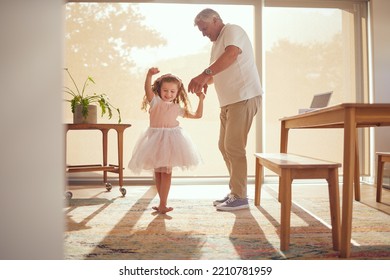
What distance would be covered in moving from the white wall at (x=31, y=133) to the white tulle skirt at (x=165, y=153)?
1.38m

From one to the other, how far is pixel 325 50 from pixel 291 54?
0.39m

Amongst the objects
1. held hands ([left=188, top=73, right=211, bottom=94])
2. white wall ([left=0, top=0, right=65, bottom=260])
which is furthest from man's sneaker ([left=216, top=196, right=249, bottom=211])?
white wall ([left=0, top=0, right=65, bottom=260])

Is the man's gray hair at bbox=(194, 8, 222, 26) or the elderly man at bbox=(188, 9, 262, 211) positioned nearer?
the elderly man at bbox=(188, 9, 262, 211)

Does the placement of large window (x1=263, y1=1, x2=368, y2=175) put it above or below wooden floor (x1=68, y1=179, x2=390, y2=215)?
above

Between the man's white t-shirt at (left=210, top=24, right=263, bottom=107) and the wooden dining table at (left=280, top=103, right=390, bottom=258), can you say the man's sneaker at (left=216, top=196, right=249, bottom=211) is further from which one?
the wooden dining table at (left=280, top=103, right=390, bottom=258)

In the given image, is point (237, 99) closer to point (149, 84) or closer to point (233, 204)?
point (149, 84)

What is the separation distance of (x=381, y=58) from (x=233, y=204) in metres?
2.41

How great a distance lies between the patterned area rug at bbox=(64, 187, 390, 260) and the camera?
1.30m

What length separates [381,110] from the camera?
128cm

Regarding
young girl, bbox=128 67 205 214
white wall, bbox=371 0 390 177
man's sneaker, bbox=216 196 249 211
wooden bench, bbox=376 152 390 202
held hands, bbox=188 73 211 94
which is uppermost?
white wall, bbox=371 0 390 177

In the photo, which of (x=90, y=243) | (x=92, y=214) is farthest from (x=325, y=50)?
(x=90, y=243)

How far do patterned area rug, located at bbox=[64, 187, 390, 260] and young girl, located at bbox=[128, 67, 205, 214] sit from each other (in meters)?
0.26

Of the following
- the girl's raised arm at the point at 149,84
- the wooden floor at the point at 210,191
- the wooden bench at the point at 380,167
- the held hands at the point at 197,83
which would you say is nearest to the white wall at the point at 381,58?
the wooden floor at the point at 210,191
